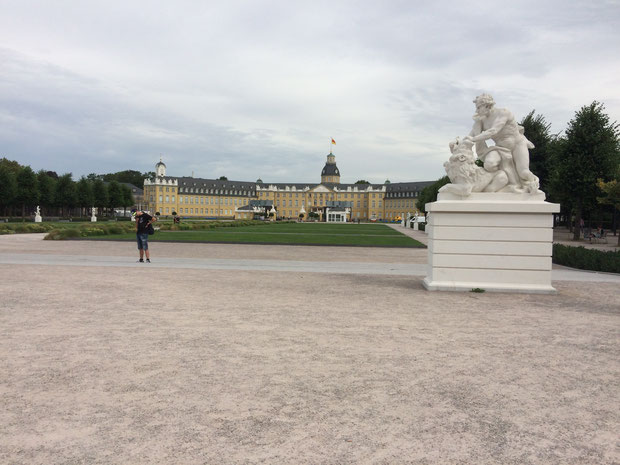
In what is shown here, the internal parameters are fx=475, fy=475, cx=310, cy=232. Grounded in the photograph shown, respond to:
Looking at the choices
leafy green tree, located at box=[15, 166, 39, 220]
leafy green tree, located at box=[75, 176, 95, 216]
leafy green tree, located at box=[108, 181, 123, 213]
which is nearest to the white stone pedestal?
leafy green tree, located at box=[15, 166, 39, 220]

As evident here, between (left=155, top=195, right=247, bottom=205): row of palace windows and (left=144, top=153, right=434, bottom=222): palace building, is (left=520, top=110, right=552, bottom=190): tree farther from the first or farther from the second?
(left=155, top=195, right=247, bottom=205): row of palace windows

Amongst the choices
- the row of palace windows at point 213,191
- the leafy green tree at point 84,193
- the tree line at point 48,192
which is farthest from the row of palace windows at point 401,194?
the leafy green tree at point 84,193

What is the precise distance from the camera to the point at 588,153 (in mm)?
35125

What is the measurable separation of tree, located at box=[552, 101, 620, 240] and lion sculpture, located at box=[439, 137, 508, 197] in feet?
92.8

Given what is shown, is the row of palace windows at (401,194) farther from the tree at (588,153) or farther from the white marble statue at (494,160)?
the white marble statue at (494,160)

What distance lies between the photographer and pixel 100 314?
7480mm

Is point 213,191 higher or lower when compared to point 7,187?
higher

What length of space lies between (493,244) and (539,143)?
39174 mm

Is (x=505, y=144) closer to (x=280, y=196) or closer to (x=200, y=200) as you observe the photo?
(x=200, y=200)

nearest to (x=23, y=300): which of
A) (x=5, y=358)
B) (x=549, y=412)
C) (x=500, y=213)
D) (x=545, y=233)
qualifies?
(x=5, y=358)

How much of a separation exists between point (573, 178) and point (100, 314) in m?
36.5

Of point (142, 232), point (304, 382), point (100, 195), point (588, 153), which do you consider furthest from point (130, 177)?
point (304, 382)

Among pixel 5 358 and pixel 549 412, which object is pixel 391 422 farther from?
pixel 5 358

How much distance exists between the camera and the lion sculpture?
10.9 m
